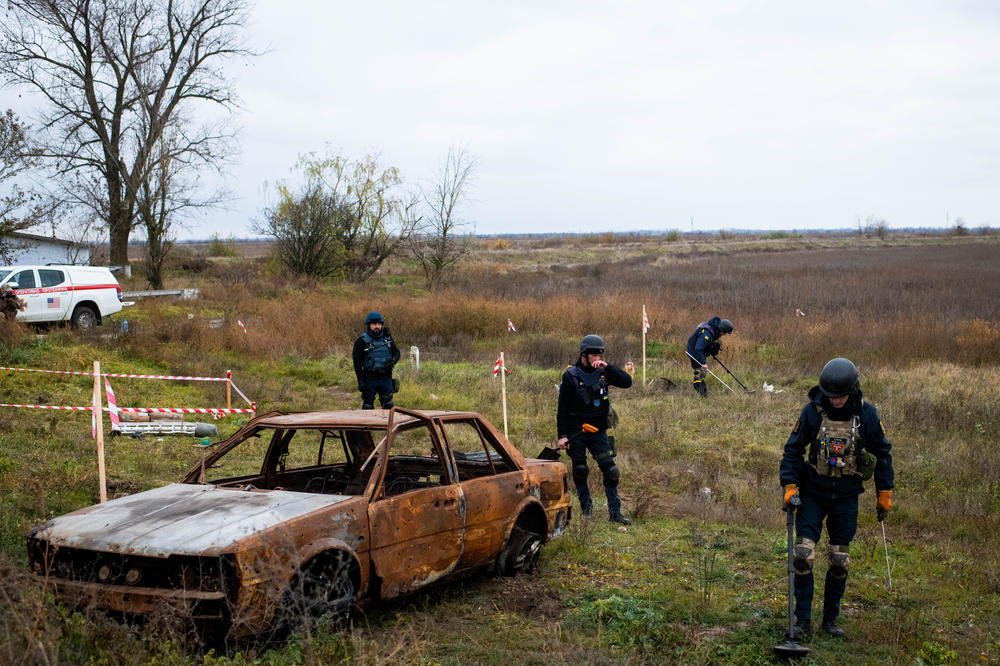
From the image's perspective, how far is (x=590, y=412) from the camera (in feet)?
27.0

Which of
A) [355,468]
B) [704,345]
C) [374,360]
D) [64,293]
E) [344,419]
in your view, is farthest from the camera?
[64,293]

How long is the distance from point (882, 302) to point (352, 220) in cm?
2207

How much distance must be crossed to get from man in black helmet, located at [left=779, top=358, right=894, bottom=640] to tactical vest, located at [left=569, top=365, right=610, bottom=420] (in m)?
2.81

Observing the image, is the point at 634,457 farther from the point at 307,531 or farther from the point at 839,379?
the point at 307,531

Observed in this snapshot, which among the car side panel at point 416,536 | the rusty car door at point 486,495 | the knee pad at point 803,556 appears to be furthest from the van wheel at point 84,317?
the knee pad at point 803,556

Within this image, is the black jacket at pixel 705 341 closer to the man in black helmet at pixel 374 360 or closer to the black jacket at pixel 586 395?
the man in black helmet at pixel 374 360

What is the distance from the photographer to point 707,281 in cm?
3578

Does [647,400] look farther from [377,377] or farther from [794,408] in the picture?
[377,377]

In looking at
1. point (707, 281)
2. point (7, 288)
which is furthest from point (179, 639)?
point (707, 281)

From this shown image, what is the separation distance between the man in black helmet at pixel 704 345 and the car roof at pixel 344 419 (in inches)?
397

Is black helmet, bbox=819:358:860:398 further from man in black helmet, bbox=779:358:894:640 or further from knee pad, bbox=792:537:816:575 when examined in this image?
knee pad, bbox=792:537:816:575

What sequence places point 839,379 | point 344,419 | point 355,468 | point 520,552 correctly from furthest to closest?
point 355,468
point 520,552
point 344,419
point 839,379

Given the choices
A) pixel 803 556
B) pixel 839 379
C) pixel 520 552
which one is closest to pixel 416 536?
pixel 520 552

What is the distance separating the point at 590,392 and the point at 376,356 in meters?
3.98
